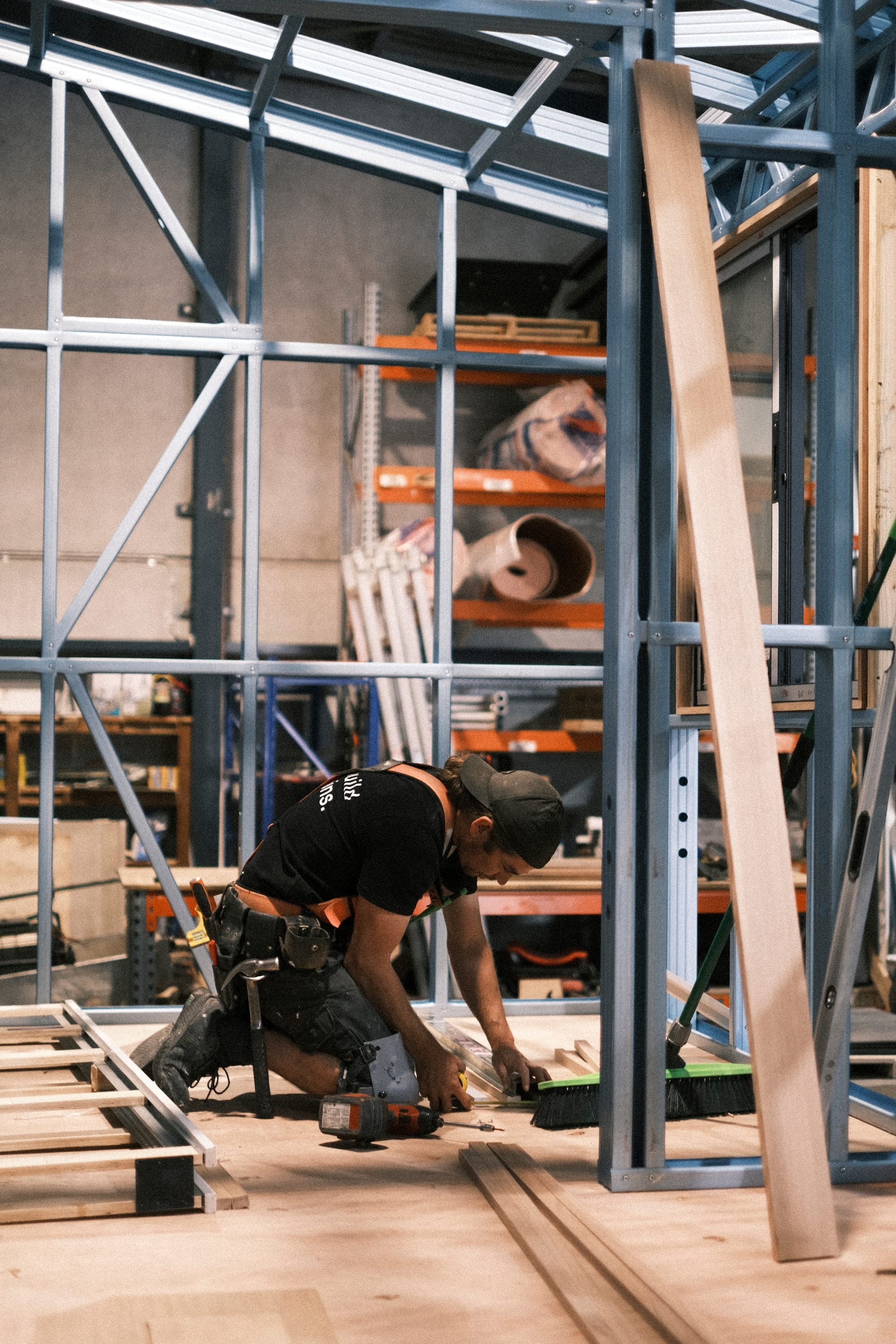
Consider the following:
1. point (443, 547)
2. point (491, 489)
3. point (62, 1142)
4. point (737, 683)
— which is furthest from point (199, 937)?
point (491, 489)

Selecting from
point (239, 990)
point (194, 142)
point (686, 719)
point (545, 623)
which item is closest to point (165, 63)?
point (194, 142)

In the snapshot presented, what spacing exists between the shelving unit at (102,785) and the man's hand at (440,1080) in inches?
204

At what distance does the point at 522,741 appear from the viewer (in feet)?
24.3

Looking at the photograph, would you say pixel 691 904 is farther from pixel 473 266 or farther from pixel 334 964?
pixel 473 266

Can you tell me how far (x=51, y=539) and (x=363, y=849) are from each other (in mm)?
2274

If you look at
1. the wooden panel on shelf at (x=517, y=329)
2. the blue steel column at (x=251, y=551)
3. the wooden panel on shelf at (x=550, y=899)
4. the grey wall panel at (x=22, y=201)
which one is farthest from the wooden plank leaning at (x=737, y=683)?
the grey wall panel at (x=22, y=201)

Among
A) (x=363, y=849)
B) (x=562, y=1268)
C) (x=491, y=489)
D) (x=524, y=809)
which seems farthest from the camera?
(x=491, y=489)

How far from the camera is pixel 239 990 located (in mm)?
3725

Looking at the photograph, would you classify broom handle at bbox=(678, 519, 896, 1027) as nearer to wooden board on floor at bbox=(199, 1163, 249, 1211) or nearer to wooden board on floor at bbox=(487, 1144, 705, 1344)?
wooden board on floor at bbox=(487, 1144, 705, 1344)

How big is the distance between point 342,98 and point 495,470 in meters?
3.54

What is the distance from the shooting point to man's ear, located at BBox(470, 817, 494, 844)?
11.7 feet

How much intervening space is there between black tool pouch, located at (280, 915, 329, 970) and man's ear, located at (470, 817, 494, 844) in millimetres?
492

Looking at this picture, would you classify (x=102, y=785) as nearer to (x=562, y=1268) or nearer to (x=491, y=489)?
(x=491, y=489)

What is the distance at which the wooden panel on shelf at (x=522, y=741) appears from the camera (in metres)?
7.27
